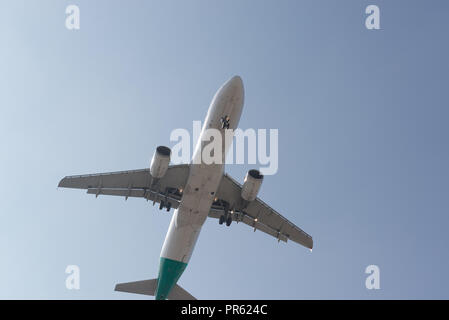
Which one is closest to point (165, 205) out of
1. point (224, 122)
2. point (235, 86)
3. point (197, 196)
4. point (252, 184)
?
point (197, 196)

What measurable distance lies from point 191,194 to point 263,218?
8347mm

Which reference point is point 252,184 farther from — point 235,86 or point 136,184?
point 136,184

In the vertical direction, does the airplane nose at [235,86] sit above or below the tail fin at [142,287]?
above

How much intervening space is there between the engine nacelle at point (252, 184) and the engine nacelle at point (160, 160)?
557 cm

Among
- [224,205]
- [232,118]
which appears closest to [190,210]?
[224,205]

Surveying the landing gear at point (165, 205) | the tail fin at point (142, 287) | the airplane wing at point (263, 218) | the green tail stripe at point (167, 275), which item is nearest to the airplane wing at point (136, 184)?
the landing gear at point (165, 205)

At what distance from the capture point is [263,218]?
34969mm

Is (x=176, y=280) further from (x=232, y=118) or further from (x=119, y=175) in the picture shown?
(x=232, y=118)

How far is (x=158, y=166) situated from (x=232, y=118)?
5.83m

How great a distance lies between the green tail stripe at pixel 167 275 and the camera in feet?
100

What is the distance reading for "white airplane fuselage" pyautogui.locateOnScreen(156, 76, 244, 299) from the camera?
2769 centimetres

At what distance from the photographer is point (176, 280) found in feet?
105

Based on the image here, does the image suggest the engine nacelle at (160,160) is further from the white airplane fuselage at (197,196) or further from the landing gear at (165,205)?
the landing gear at (165,205)

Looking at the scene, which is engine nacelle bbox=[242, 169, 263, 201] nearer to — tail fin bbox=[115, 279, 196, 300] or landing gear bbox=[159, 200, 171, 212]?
landing gear bbox=[159, 200, 171, 212]
